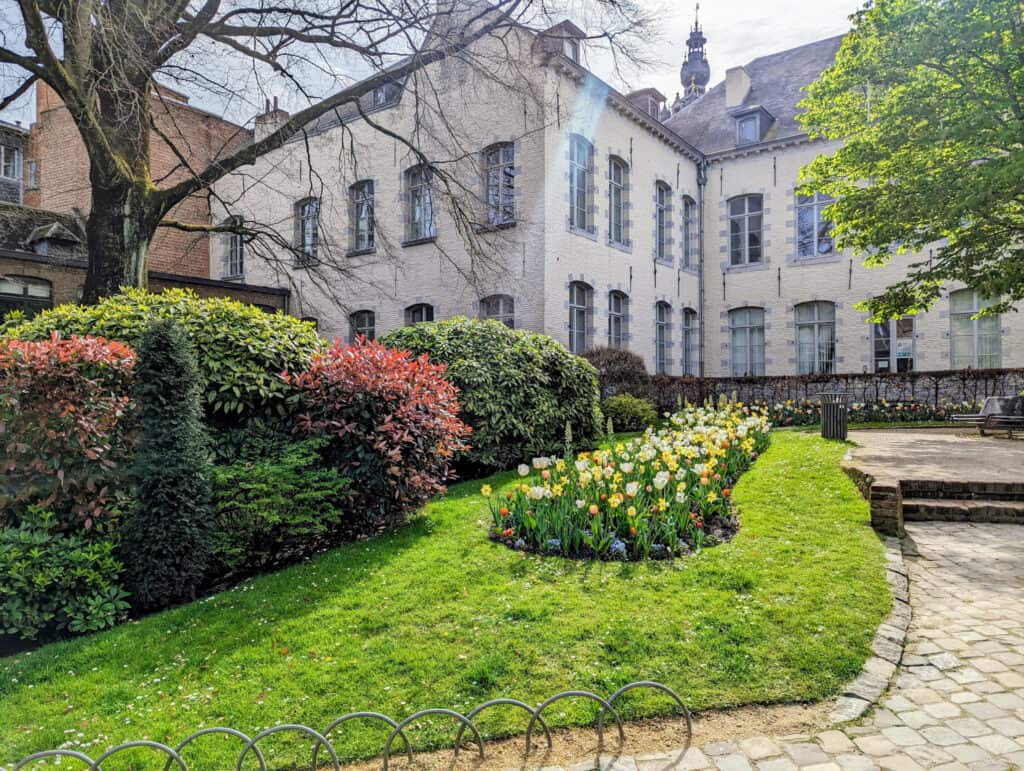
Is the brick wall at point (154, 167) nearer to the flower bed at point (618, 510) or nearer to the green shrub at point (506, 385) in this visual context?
the green shrub at point (506, 385)

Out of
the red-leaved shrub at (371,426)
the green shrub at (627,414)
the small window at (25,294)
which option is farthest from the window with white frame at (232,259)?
the red-leaved shrub at (371,426)

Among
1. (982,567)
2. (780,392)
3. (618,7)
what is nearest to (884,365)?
(780,392)

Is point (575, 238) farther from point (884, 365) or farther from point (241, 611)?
point (241, 611)

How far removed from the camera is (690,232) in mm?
21656

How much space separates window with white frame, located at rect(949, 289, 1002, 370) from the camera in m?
17.9

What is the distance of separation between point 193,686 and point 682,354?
747 inches

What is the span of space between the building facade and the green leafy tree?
17.9 ft

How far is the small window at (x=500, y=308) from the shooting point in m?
15.9

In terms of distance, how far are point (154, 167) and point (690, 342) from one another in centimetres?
1889

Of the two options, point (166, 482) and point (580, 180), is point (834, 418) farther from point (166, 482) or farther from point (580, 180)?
point (166, 482)

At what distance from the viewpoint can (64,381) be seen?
175 inches

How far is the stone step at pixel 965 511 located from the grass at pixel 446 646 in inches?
80.7

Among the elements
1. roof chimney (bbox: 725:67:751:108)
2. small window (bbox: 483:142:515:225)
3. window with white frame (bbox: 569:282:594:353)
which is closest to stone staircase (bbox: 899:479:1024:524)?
window with white frame (bbox: 569:282:594:353)

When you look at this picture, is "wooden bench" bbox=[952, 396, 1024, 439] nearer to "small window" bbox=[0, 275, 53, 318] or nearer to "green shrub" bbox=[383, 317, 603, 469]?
"green shrub" bbox=[383, 317, 603, 469]
